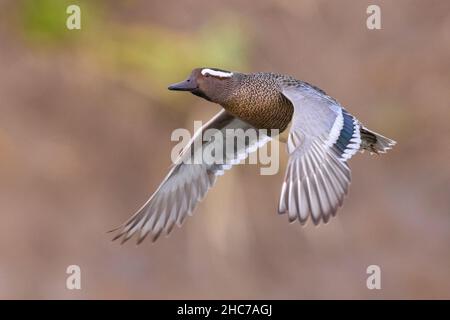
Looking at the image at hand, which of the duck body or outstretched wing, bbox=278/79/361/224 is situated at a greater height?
the duck body

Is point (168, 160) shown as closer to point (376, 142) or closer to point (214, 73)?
point (376, 142)

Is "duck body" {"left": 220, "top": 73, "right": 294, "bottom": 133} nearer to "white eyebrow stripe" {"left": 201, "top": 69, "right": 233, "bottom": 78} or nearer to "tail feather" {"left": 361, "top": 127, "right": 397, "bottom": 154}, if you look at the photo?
"white eyebrow stripe" {"left": 201, "top": 69, "right": 233, "bottom": 78}

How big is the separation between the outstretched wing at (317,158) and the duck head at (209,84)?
38 cm

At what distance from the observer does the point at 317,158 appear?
217 inches

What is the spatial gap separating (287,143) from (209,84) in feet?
1.93

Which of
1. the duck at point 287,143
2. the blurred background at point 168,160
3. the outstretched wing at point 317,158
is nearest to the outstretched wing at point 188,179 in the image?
the duck at point 287,143

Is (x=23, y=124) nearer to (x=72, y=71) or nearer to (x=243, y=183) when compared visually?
(x=72, y=71)

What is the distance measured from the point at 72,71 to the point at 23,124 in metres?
0.61

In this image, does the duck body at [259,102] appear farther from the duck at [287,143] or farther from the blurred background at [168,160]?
the blurred background at [168,160]

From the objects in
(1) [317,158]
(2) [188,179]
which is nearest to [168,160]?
(2) [188,179]

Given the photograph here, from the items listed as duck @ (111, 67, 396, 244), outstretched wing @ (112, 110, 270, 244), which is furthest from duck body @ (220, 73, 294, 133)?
outstretched wing @ (112, 110, 270, 244)

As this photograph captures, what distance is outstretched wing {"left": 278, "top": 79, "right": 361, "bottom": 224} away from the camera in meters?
5.33

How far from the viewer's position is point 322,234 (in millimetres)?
10469

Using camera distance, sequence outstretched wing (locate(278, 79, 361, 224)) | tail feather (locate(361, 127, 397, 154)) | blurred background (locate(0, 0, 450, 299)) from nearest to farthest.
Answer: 1. outstretched wing (locate(278, 79, 361, 224))
2. tail feather (locate(361, 127, 397, 154))
3. blurred background (locate(0, 0, 450, 299))
